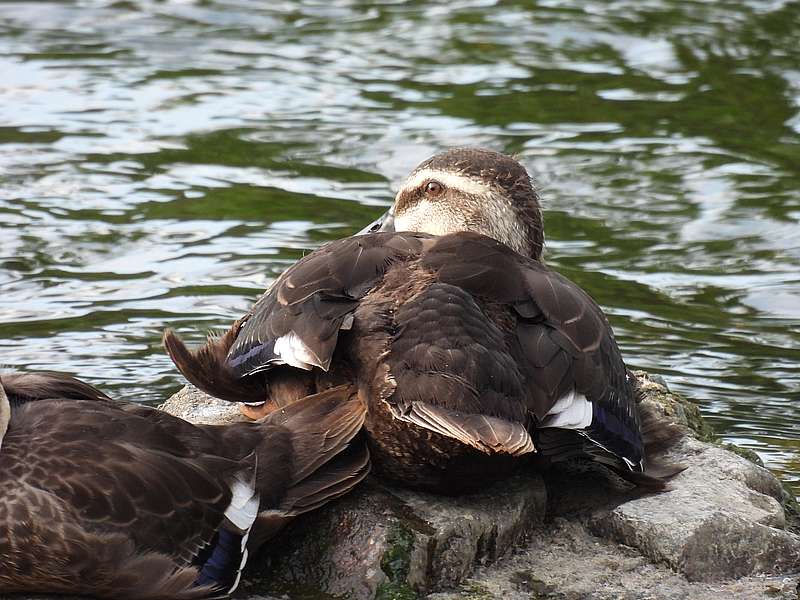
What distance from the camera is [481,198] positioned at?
6180 mm

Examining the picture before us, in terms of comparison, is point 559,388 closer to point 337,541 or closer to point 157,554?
point 337,541

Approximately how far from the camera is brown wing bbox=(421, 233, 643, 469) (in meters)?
4.99

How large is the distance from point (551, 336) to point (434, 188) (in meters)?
1.43

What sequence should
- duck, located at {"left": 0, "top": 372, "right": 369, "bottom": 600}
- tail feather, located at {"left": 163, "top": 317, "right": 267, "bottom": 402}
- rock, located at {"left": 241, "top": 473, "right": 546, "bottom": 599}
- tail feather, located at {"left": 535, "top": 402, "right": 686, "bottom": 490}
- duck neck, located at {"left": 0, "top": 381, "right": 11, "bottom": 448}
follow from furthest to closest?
tail feather, located at {"left": 163, "top": 317, "right": 267, "bottom": 402}
tail feather, located at {"left": 535, "top": 402, "right": 686, "bottom": 490}
rock, located at {"left": 241, "top": 473, "right": 546, "bottom": 599}
duck neck, located at {"left": 0, "top": 381, "right": 11, "bottom": 448}
duck, located at {"left": 0, "top": 372, "right": 369, "bottom": 600}

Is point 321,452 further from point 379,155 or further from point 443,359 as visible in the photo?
point 379,155

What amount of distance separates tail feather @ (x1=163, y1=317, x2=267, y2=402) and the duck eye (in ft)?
4.27

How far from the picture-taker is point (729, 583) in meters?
4.88

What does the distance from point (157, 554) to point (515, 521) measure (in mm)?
1290

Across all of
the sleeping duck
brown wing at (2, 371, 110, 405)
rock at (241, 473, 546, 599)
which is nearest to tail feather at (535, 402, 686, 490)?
the sleeping duck

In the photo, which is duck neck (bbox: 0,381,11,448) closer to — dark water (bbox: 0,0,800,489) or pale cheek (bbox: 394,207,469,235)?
pale cheek (bbox: 394,207,469,235)

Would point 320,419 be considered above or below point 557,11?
above

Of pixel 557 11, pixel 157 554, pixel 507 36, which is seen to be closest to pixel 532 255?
pixel 157 554

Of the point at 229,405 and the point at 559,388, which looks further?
the point at 229,405

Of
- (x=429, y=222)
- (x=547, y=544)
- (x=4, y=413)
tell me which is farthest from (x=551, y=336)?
(x=4, y=413)
